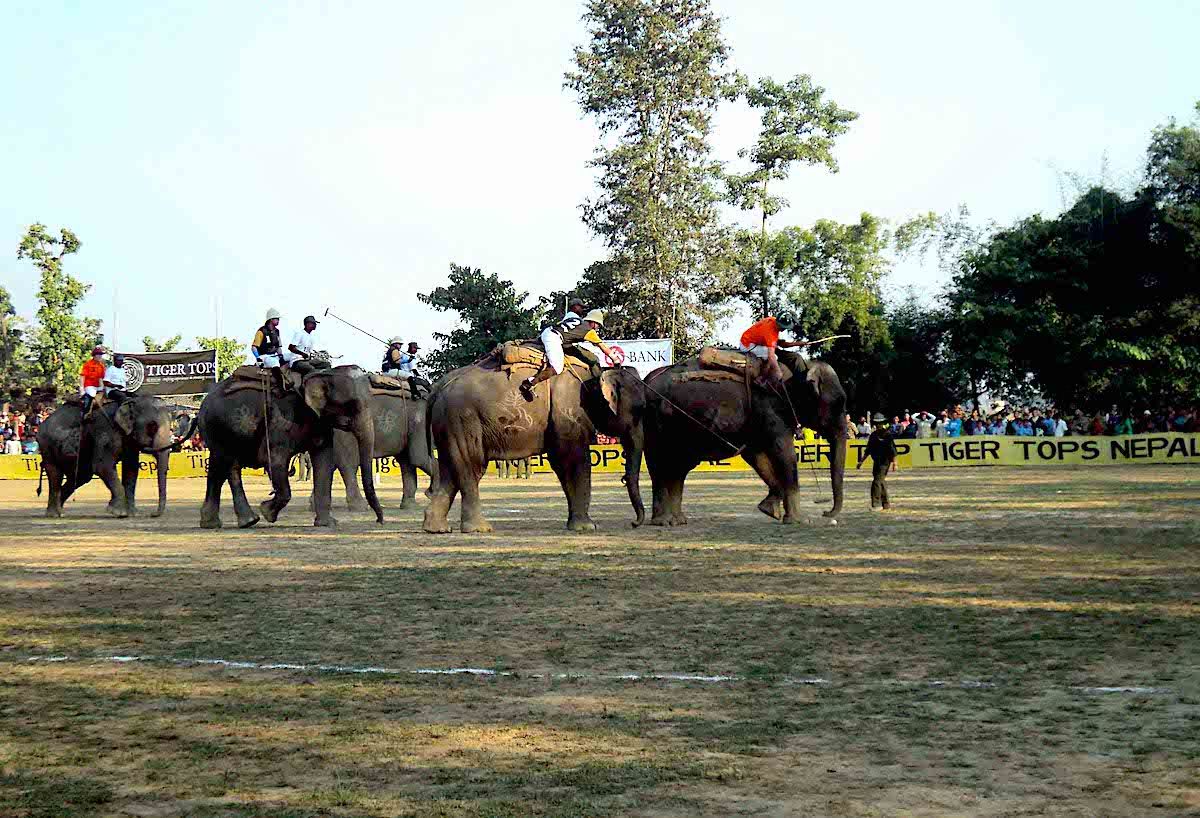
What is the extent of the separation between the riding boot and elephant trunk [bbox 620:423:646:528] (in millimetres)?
1389

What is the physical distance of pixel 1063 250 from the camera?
205 feet

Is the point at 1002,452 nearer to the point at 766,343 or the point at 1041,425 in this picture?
the point at 1041,425

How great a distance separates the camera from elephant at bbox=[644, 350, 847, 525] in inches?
813

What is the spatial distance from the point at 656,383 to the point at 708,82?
4730 centimetres

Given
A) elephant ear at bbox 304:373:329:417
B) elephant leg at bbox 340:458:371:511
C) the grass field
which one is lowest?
the grass field

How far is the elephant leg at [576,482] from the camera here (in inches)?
776

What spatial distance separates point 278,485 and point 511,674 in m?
14.0

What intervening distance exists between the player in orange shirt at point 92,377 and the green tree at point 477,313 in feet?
134

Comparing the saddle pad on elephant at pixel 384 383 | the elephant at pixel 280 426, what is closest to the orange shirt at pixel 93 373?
the saddle pad on elephant at pixel 384 383

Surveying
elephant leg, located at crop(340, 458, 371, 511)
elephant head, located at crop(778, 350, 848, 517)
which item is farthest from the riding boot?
elephant leg, located at crop(340, 458, 371, 511)

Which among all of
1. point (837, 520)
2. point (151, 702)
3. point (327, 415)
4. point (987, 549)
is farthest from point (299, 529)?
point (151, 702)

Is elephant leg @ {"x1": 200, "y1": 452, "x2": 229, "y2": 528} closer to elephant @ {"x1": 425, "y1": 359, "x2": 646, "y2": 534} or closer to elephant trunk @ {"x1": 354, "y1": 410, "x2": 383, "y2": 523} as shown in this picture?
elephant trunk @ {"x1": 354, "y1": 410, "x2": 383, "y2": 523}

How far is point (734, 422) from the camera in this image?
68.1ft

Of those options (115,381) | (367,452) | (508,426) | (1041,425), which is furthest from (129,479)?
(1041,425)
